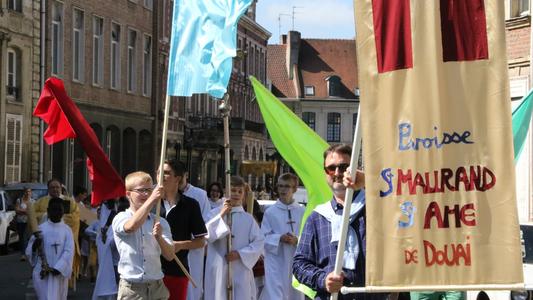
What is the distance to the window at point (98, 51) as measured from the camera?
4429 cm

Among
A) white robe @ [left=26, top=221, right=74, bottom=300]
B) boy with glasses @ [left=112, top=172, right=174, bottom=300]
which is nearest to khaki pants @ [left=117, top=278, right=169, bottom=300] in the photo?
boy with glasses @ [left=112, top=172, right=174, bottom=300]

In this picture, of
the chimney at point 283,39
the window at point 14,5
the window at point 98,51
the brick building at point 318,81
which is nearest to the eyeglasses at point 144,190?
the window at point 14,5

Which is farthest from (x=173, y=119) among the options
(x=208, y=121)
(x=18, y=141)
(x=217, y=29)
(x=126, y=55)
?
(x=217, y=29)

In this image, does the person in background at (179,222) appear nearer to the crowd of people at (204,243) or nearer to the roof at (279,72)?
the crowd of people at (204,243)

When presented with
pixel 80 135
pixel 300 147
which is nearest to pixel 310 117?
pixel 80 135

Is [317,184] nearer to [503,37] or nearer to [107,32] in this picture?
[503,37]

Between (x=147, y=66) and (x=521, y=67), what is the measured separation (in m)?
25.6

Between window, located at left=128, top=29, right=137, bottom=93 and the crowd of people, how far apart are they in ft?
101

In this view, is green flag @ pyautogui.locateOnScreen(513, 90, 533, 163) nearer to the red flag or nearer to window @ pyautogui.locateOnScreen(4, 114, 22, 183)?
the red flag

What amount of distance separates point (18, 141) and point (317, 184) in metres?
27.2

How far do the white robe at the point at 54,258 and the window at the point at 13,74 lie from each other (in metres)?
23.8

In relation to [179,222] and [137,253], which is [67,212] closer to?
[179,222]

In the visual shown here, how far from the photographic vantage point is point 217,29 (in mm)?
10023

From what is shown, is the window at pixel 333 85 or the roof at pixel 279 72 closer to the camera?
the roof at pixel 279 72
